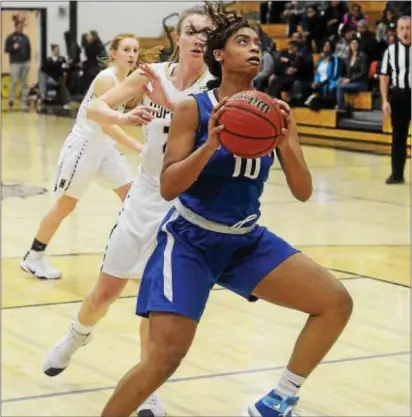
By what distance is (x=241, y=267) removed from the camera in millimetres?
3713

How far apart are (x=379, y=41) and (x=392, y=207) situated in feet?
25.1

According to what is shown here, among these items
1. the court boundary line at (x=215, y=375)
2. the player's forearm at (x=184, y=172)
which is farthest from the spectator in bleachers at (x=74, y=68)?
the player's forearm at (x=184, y=172)

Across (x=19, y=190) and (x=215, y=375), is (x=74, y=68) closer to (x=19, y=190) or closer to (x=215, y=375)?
(x=19, y=190)

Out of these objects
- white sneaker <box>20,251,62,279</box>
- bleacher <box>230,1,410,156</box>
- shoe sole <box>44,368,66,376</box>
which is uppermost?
shoe sole <box>44,368,66,376</box>

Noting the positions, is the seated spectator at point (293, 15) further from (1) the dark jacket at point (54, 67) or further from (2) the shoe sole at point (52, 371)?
(2) the shoe sole at point (52, 371)

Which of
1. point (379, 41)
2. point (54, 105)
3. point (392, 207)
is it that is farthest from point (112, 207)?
point (54, 105)

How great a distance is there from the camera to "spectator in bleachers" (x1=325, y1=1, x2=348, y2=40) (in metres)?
19.1

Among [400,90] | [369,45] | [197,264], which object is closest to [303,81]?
[369,45]

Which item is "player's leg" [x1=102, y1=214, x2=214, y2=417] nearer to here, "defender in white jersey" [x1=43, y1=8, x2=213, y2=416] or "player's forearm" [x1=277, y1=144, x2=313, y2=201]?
"player's forearm" [x1=277, y1=144, x2=313, y2=201]

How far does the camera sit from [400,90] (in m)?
11.8

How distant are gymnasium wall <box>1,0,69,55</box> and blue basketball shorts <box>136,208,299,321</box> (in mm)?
22659

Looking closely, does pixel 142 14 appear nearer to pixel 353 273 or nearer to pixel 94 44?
pixel 94 44

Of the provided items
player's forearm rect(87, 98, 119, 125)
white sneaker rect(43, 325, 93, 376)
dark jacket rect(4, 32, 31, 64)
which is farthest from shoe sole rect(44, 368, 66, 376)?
dark jacket rect(4, 32, 31, 64)

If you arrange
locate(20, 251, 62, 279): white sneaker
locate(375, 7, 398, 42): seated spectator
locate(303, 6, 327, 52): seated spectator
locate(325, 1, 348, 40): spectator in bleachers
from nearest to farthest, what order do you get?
locate(20, 251, 62, 279): white sneaker, locate(375, 7, 398, 42): seated spectator, locate(325, 1, 348, 40): spectator in bleachers, locate(303, 6, 327, 52): seated spectator
